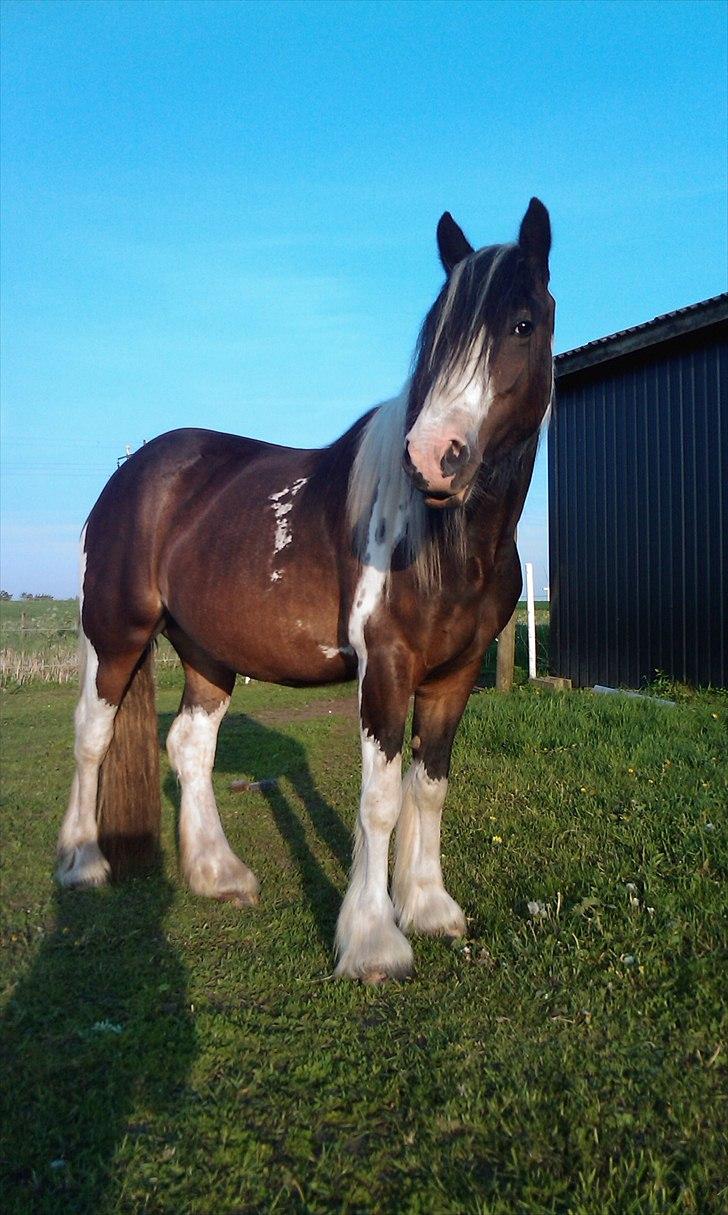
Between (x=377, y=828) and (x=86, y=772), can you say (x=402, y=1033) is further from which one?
(x=86, y=772)

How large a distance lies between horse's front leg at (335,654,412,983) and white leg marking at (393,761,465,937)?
0.30 m

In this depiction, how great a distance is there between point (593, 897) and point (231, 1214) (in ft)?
6.20

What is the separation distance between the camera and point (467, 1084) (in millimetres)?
2217

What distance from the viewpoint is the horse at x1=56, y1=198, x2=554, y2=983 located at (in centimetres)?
268

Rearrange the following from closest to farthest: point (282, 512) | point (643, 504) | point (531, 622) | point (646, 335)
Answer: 1. point (282, 512)
2. point (646, 335)
3. point (643, 504)
4. point (531, 622)

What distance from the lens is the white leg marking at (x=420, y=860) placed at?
3.34 meters

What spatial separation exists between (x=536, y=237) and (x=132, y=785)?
323 centimetres

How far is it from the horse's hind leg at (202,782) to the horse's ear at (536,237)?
2.62 meters

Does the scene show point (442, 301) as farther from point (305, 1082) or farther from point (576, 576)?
point (576, 576)

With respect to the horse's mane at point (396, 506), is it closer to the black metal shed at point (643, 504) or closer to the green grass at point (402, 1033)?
the green grass at point (402, 1033)

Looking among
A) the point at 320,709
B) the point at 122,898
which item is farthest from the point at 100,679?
the point at 320,709

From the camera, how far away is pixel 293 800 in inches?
231

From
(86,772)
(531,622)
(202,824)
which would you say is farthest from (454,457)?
(531,622)

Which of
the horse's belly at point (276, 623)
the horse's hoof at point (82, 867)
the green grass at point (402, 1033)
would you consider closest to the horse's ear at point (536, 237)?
the horse's belly at point (276, 623)
